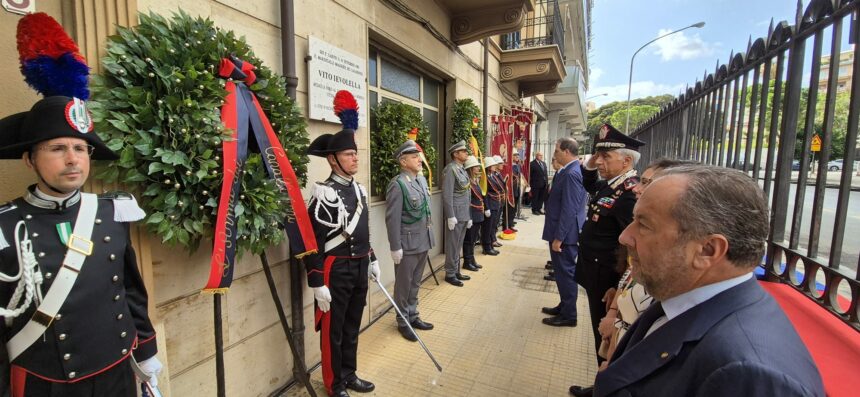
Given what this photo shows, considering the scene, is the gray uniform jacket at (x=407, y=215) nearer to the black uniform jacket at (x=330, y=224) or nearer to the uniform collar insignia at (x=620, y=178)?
the black uniform jacket at (x=330, y=224)

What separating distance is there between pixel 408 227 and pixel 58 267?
8.76ft

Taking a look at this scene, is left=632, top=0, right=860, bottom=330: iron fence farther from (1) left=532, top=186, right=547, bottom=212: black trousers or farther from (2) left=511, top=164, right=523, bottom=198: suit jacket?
(1) left=532, top=186, right=547, bottom=212: black trousers

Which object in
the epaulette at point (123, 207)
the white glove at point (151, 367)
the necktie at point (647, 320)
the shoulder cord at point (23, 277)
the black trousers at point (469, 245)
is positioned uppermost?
the epaulette at point (123, 207)

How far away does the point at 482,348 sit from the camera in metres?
3.60

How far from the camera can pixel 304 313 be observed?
10.3 ft

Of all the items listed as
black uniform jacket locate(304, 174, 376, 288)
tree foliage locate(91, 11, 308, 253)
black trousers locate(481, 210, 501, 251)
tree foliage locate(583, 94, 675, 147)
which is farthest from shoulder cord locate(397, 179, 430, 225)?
tree foliage locate(583, 94, 675, 147)

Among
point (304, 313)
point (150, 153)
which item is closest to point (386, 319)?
point (304, 313)

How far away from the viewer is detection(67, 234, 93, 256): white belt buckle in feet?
4.68

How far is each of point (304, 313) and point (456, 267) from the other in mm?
2687

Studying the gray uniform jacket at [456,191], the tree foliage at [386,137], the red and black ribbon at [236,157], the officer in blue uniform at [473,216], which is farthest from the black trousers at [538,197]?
the red and black ribbon at [236,157]

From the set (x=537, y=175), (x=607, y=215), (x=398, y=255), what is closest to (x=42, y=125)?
(x=398, y=255)

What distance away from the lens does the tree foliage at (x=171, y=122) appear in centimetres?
168

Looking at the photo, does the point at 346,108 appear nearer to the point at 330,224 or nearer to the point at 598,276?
the point at 330,224

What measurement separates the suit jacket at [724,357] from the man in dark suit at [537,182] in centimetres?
1001
